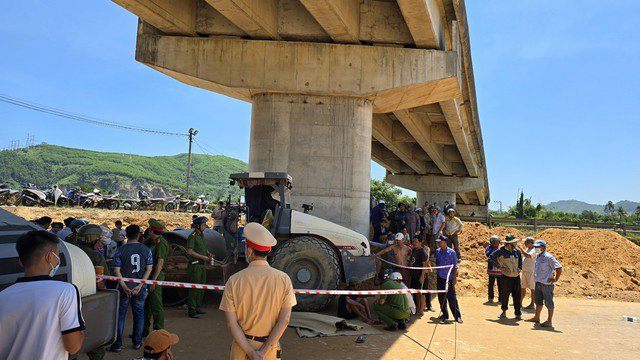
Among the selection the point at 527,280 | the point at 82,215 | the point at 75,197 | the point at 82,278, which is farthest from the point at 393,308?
the point at 75,197

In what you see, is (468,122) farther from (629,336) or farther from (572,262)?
(629,336)

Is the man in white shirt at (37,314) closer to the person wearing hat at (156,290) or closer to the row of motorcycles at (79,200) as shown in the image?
the person wearing hat at (156,290)

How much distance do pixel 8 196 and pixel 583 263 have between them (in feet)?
85.9

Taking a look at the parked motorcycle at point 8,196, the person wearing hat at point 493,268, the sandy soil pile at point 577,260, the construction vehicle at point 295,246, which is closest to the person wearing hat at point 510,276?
the person wearing hat at point 493,268

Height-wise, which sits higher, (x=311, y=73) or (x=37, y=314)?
(x=311, y=73)

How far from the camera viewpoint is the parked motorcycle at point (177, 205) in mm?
32719

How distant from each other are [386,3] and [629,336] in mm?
8907

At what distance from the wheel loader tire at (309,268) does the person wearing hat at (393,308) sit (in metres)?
0.85

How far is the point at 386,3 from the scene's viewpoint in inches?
452

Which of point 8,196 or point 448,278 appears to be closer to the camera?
point 448,278

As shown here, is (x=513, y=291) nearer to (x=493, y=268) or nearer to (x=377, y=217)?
(x=493, y=268)

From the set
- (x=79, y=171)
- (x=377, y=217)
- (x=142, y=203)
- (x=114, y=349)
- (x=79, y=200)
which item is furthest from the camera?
(x=79, y=171)

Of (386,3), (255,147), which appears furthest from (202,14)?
(386,3)

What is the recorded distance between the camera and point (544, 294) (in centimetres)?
864
